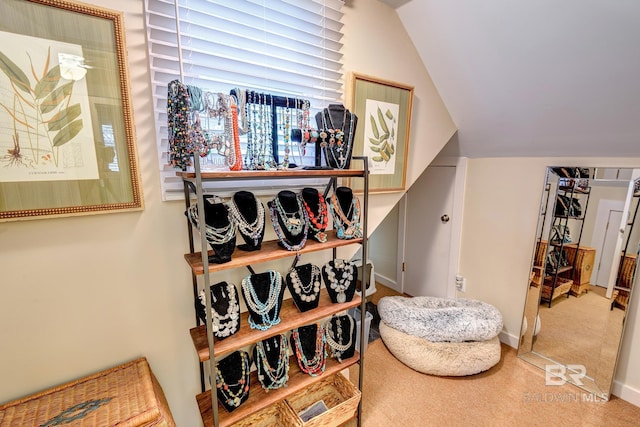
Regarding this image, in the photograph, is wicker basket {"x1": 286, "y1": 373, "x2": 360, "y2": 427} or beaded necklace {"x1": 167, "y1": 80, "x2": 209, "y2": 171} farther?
wicker basket {"x1": 286, "y1": 373, "x2": 360, "y2": 427}

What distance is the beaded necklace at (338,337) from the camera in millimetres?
1580

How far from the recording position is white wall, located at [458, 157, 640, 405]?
2122 millimetres

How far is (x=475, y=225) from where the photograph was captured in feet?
8.20

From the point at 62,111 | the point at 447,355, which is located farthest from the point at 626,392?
the point at 62,111

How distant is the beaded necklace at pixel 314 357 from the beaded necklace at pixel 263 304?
29 centimetres

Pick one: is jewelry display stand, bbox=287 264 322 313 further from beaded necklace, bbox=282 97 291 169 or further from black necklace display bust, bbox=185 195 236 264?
beaded necklace, bbox=282 97 291 169

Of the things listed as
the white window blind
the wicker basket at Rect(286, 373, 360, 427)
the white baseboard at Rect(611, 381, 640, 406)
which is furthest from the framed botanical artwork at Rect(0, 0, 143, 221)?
the white baseboard at Rect(611, 381, 640, 406)

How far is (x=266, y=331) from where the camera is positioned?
1.24m

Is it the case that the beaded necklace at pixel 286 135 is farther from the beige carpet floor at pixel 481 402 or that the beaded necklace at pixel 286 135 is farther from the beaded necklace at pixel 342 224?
the beige carpet floor at pixel 481 402

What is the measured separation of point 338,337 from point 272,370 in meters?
0.42

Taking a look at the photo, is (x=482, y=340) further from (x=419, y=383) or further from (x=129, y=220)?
(x=129, y=220)

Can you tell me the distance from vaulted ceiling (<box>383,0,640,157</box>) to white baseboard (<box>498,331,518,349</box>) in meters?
1.51

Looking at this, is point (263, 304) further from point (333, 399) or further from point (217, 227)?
point (333, 399)

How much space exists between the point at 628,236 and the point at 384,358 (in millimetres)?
1815
